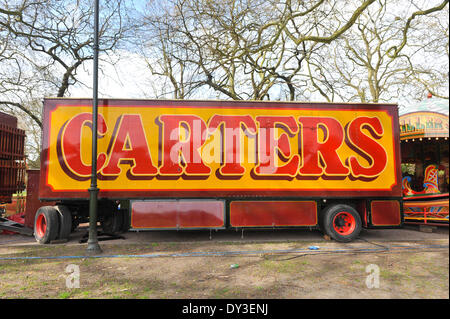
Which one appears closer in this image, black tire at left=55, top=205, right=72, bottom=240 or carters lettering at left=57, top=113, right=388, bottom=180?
carters lettering at left=57, top=113, right=388, bottom=180

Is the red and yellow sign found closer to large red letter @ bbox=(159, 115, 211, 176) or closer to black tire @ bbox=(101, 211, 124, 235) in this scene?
large red letter @ bbox=(159, 115, 211, 176)

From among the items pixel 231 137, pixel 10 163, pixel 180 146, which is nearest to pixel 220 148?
pixel 231 137

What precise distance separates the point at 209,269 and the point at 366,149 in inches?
204

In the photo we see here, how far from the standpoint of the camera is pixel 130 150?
22.0ft

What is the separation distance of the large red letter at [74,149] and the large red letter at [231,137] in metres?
2.85

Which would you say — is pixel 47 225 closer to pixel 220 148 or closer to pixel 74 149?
pixel 74 149

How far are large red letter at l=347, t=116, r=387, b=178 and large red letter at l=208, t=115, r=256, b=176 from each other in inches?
106

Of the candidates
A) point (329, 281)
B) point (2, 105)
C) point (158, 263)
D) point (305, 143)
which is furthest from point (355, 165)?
point (2, 105)

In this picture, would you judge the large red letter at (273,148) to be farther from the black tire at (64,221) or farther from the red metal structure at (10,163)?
the red metal structure at (10,163)

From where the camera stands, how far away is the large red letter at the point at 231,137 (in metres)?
6.83

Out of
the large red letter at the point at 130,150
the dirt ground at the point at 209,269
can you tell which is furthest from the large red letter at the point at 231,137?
the dirt ground at the point at 209,269

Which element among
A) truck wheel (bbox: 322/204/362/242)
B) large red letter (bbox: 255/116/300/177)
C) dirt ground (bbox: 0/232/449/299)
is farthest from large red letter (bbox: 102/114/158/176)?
truck wheel (bbox: 322/204/362/242)

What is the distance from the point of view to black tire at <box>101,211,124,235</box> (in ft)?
25.8

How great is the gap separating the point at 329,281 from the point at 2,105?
18177 millimetres
